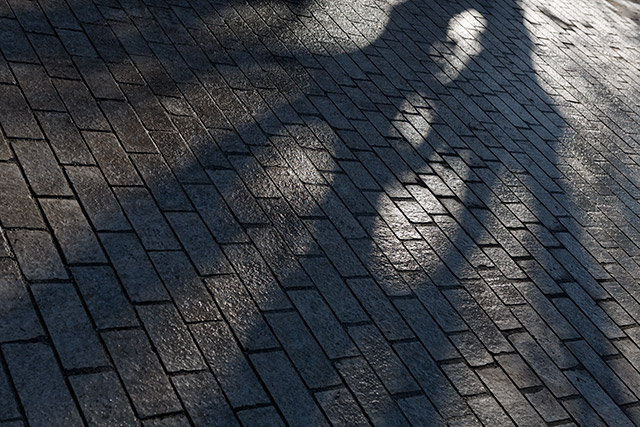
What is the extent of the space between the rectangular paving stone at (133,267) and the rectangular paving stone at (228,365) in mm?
322

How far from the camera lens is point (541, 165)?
23.1ft

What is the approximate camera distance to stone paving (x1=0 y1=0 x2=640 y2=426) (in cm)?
378

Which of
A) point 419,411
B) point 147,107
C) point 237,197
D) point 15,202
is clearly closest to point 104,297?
point 15,202

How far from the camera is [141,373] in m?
3.61

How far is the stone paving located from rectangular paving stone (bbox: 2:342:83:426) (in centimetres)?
1

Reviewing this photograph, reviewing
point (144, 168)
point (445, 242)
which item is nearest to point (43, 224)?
point (144, 168)

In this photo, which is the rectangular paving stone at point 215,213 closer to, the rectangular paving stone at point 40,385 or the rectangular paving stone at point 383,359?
the rectangular paving stone at point 383,359

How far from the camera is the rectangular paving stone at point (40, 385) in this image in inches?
128

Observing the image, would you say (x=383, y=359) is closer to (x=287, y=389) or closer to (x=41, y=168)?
(x=287, y=389)

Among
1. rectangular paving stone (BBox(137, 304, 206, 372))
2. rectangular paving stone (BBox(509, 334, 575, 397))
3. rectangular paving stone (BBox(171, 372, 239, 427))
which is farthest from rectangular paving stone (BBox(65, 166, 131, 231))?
rectangular paving stone (BBox(509, 334, 575, 397))

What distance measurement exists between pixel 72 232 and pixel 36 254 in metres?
0.28

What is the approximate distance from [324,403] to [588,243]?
334 centimetres

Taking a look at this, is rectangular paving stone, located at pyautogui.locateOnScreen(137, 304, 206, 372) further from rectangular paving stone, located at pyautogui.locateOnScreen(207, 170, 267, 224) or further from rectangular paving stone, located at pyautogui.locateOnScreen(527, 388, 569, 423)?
rectangular paving stone, located at pyautogui.locateOnScreen(527, 388, 569, 423)

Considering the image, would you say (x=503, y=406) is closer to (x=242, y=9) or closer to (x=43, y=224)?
(x=43, y=224)
